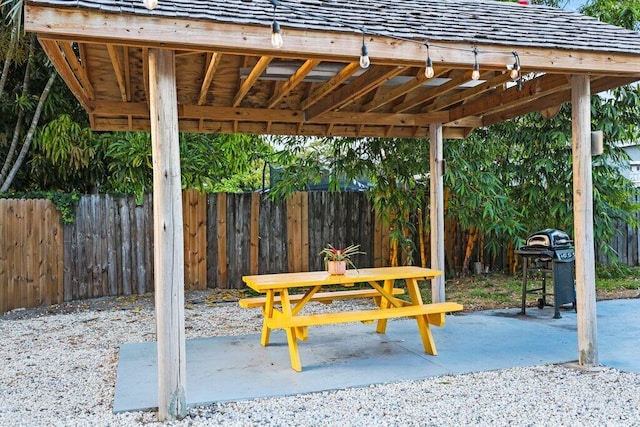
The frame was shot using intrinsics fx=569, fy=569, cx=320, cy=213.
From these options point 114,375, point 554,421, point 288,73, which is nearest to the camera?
point 554,421

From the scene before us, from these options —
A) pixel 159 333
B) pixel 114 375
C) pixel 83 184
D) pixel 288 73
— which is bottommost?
pixel 114 375

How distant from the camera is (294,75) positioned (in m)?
4.29

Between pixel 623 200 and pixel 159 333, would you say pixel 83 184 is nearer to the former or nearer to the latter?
pixel 159 333

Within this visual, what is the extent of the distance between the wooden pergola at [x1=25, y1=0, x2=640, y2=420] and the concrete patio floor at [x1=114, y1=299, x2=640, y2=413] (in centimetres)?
46

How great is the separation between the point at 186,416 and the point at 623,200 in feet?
25.7

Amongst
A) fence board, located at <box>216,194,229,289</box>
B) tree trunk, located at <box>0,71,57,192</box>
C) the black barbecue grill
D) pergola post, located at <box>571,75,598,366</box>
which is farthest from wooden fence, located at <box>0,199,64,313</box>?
pergola post, located at <box>571,75,598,366</box>

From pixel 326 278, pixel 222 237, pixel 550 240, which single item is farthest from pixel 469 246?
pixel 326 278

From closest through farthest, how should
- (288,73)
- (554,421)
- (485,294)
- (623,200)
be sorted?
(554,421) → (288,73) → (485,294) → (623,200)

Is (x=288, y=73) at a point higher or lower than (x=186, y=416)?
higher

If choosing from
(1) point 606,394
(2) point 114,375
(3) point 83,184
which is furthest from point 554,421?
(3) point 83,184

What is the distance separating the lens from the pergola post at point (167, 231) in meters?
3.21

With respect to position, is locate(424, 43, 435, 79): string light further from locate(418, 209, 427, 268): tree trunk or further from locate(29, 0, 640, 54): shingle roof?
locate(418, 209, 427, 268): tree trunk

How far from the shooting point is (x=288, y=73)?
455 cm

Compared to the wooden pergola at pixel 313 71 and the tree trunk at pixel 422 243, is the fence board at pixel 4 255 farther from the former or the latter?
the tree trunk at pixel 422 243
